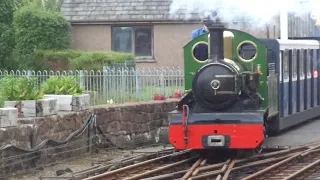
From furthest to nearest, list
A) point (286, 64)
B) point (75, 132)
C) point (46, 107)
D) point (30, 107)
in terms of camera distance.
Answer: point (286, 64) → point (75, 132) → point (46, 107) → point (30, 107)

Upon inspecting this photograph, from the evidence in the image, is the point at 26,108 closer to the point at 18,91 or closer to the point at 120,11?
the point at 18,91

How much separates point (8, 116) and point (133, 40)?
1399 centimetres

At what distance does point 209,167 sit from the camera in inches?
468

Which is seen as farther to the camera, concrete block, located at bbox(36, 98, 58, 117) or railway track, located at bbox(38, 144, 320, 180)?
concrete block, located at bbox(36, 98, 58, 117)

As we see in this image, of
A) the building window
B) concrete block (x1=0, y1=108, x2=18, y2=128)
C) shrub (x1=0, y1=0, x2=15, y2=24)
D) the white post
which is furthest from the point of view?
the building window

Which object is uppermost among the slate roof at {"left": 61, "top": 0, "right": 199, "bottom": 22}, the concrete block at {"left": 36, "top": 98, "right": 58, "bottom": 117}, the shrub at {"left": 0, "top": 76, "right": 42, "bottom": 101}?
the slate roof at {"left": 61, "top": 0, "right": 199, "bottom": 22}

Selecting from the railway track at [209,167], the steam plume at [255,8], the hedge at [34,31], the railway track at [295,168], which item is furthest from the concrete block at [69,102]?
the hedge at [34,31]

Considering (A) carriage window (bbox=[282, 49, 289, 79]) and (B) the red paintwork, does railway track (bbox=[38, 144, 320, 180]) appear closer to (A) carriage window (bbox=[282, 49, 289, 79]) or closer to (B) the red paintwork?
(B) the red paintwork

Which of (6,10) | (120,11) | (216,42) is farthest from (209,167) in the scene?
(6,10)

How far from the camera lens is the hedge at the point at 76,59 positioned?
2042 centimetres

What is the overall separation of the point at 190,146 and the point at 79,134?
2.49 meters

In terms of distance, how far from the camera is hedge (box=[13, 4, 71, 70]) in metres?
24.0

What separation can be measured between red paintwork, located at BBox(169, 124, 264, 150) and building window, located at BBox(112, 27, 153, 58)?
43.4 ft

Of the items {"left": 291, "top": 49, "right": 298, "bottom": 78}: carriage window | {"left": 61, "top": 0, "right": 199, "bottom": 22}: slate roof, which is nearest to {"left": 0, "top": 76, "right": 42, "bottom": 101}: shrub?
{"left": 291, "top": 49, "right": 298, "bottom": 78}: carriage window
